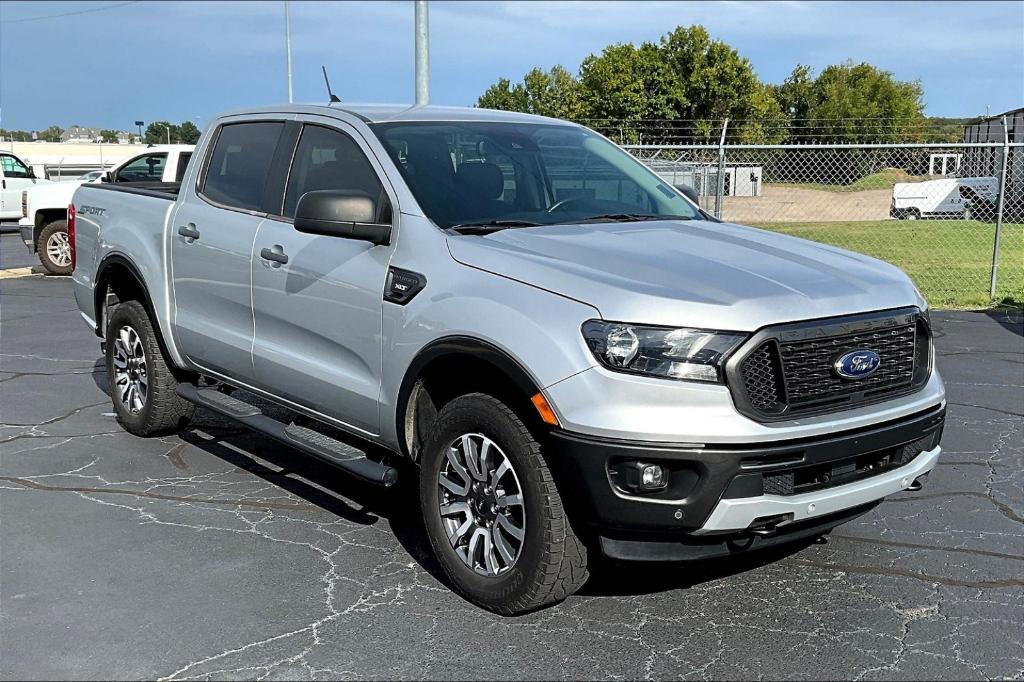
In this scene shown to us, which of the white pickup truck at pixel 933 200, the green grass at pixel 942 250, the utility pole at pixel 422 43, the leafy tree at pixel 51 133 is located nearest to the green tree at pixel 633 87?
the white pickup truck at pixel 933 200

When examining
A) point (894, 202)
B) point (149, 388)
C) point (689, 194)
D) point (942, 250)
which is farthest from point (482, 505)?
point (894, 202)

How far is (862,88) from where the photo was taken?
2960 inches

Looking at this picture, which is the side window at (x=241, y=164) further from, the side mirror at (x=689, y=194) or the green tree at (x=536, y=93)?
the green tree at (x=536, y=93)

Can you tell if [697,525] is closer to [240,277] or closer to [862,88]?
[240,277]

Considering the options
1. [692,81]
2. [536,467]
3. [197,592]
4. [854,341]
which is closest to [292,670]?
[197,592]

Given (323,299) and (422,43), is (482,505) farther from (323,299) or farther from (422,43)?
(422,43)

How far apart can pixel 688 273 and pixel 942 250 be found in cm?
1746

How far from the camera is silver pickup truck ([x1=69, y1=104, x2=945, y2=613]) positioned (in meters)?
3.63

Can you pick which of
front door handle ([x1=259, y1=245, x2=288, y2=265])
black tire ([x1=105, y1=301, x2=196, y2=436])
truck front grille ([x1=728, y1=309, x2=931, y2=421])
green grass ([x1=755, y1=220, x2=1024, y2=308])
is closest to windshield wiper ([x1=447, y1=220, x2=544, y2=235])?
front door handle ([x1=259, y1=245, x2=288, y2=265])

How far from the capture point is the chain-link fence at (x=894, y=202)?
43.9 ft

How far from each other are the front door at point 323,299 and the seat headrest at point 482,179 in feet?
1.29

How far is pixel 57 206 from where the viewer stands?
1591 centimetres

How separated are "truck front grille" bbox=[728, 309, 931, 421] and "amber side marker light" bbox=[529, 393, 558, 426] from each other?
0.63m

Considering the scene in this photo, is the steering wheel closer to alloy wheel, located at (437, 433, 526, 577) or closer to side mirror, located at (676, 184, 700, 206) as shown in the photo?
side mirror, located at (676, 184, 700, 206)
